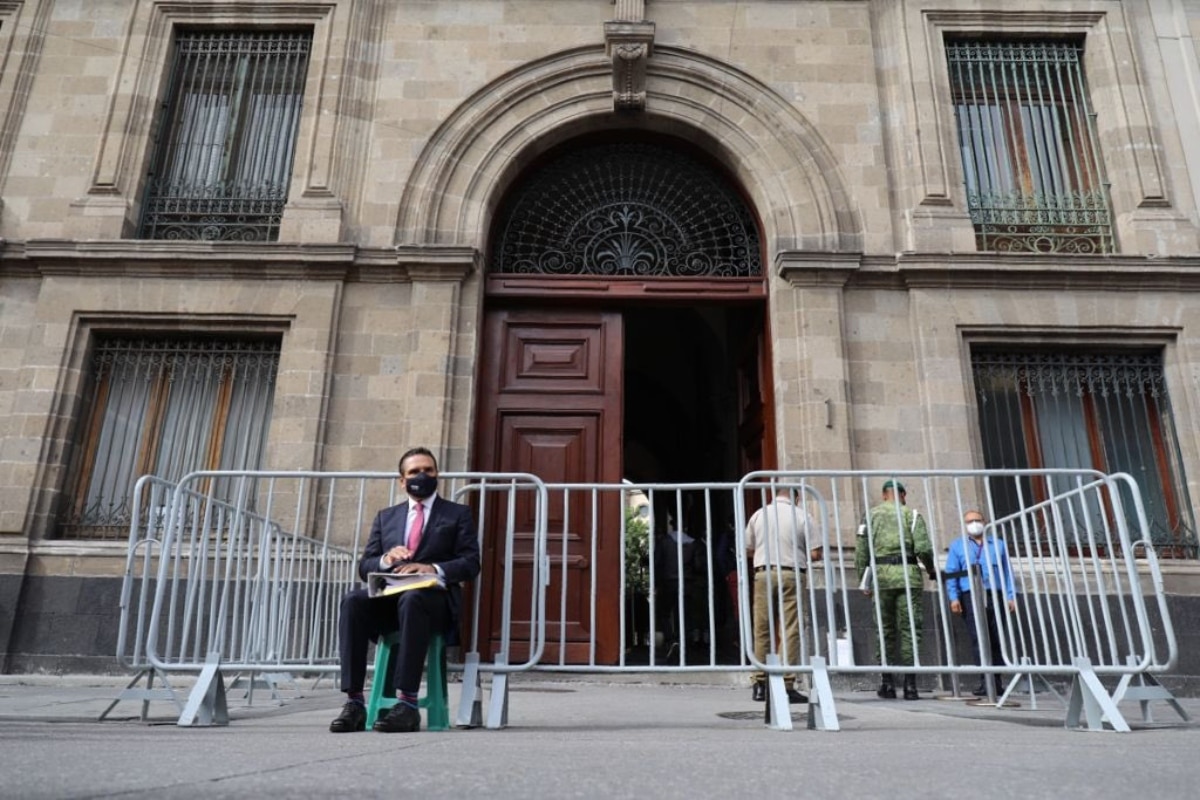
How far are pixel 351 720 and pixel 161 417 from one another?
20.1ft

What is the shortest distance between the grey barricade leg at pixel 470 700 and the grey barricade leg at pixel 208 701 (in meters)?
1.13

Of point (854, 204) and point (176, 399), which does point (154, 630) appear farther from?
point (854, 204)

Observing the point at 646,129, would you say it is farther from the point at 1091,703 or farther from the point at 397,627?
the point at 1091,703

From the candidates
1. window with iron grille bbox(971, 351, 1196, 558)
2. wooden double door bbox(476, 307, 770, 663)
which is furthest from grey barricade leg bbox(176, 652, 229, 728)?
window with iron grille bbox(971, 351, 1196, 558)

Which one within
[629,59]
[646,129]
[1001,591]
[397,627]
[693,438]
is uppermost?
[629,59]

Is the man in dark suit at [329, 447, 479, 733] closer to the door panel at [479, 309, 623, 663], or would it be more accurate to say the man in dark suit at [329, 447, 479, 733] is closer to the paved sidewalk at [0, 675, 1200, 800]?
the paved sidewalk at [0, 675, 1200, 800]

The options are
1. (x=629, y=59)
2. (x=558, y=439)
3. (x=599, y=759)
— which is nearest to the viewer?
(x=599, y=759)

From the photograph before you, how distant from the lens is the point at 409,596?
379 cm

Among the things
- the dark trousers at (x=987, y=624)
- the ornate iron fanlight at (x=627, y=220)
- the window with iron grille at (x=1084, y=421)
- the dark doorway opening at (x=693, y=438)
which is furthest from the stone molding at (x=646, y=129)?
the dark trousers at (x=987, y=624)

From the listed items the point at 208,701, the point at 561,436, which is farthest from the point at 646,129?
the point at 208,701

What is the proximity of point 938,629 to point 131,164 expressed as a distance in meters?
9.41

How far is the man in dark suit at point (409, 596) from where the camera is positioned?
3.63 meters

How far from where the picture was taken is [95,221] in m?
8.77

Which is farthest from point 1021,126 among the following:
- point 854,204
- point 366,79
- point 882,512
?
point 366,79
